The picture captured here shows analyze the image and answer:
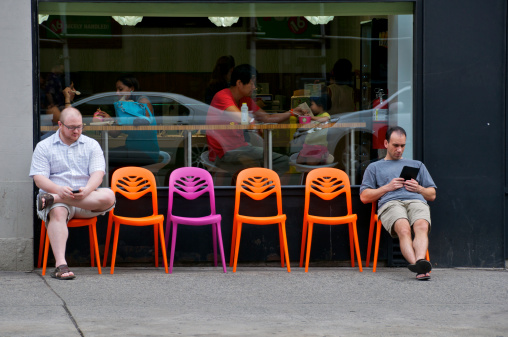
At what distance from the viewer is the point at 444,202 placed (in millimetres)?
7539

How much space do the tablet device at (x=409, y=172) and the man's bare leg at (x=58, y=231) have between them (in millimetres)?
2904

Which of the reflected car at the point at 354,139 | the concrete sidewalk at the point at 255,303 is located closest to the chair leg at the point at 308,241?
the concrete sidewalk at the point at 255,303

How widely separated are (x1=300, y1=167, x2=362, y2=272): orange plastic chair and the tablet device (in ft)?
1.77

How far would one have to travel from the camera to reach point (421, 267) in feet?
22.5

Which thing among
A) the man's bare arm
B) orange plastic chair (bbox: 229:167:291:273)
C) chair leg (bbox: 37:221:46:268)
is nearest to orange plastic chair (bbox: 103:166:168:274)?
chair leg (bbox: 37:221:46:268)

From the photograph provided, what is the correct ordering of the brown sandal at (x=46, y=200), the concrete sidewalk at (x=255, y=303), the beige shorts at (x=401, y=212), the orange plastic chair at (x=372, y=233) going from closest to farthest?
the concrete sidewalk at (x=255, y=303) → the brown sandal at (x=46, y=200) → the beige shorts at (x=401, y=212) → the orange plastic chair at (x=372, y=233)

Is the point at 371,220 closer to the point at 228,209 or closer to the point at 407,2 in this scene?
the point at 228,209

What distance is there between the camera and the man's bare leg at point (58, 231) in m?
6.84

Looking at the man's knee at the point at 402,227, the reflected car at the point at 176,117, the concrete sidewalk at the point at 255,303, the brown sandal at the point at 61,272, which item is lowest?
the concrete sidewalk at the point at 255,303

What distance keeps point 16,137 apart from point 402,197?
11.2 ft

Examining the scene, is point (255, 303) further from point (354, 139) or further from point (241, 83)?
point (241, 83)

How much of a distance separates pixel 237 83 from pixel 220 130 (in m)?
0.48

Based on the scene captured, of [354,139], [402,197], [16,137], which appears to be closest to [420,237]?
[402,197]

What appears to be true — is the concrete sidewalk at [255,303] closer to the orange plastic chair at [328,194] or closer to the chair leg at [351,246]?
the chair leg at [351,246]
